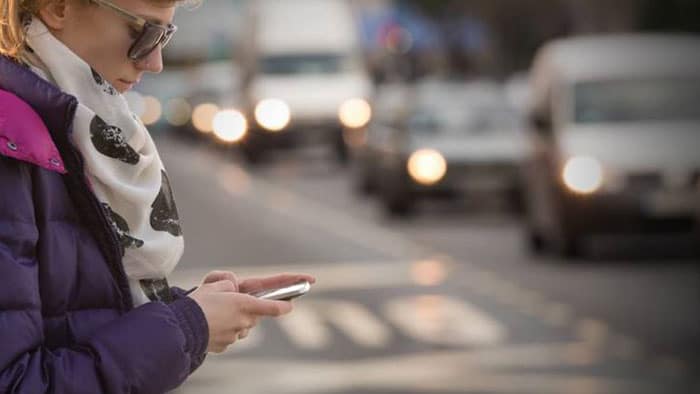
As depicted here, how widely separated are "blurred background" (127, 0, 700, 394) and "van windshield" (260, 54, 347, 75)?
10.2 feet

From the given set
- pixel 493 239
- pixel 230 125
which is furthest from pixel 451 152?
pixel 230 125

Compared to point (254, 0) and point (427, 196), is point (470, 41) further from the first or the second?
point (427, 196)

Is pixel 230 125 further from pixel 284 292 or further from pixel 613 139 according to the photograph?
pixel 284 292

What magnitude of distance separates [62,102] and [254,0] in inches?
1576

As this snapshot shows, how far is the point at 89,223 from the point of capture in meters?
2.55

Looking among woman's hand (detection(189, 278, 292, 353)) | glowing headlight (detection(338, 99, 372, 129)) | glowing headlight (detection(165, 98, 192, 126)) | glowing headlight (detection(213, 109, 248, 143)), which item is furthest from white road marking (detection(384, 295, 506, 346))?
glowing headlight (detection(165, 98, 192, 126))

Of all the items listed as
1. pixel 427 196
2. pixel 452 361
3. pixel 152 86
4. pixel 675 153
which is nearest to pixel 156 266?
pixel 452 361

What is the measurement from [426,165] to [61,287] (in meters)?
20.5

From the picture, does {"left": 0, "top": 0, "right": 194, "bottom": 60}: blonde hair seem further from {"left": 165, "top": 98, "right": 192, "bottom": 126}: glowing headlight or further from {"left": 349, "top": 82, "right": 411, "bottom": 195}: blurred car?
{"left": 165, "top": 98, "right": 192, "bottom": 126}: glowing headlight

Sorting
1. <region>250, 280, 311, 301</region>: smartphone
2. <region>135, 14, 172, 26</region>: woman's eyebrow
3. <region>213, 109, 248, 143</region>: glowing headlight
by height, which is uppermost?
<region>213, 109, 248, 143</region>: glowing headlight

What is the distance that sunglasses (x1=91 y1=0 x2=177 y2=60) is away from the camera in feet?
8.54

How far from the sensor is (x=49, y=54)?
2.59 meters

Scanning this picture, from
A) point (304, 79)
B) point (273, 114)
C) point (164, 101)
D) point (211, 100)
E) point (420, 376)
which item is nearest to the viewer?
point (420, 376)

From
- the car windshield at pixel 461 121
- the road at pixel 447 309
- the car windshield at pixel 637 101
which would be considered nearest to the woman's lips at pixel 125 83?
the road at pixel 447 309
